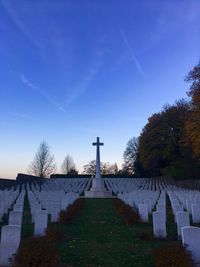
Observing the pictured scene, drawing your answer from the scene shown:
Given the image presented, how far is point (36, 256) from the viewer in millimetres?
5547

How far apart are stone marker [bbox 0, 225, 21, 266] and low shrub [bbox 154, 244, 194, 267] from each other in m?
2.68

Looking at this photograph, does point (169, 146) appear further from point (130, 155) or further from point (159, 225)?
point (159, 225)

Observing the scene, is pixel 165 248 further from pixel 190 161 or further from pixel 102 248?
pixel 190 161

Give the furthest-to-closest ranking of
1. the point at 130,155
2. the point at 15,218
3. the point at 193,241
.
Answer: the point at 130,155, the point at 15,218, the point at 193,241

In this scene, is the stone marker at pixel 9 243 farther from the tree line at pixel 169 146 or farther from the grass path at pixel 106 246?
the tree line at pixel 169 146

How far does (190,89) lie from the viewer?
95.1 feet

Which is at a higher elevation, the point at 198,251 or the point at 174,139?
the point at 174,139

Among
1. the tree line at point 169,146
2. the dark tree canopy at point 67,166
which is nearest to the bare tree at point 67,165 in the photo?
the dark tree canopy at point 67,166

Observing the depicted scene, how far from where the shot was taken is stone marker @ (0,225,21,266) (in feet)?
20.7

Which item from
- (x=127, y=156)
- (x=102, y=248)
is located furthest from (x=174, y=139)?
(x=102, y=248)

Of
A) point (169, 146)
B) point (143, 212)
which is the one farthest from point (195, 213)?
point (169, 146)

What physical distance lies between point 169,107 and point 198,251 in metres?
47.2

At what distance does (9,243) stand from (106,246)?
2780mm

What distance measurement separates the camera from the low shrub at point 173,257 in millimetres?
5492
